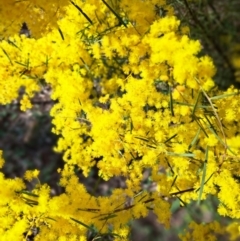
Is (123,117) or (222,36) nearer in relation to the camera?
(123,117)

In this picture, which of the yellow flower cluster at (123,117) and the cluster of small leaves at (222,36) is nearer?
the yellow flower cluster at (123,117)

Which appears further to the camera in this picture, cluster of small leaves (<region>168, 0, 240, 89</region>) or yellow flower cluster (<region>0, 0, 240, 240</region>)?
cluster of small leaves (<region>168, 0, 240, 89</region>)

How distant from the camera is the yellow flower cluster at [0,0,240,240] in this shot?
1.38 metres

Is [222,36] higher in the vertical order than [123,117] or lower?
lower

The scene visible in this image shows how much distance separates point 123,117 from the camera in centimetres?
143

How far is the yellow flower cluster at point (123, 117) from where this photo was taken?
4.53 ft

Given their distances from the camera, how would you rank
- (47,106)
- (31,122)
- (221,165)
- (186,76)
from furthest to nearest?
(31,122)
(47,106)
(221,165)
(186,76)

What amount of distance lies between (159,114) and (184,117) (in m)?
0.08

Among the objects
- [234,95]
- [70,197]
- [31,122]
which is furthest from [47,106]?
[234,95]

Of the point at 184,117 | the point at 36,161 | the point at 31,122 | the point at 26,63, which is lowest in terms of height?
the point at 36,161

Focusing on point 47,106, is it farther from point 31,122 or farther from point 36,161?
point 36,161

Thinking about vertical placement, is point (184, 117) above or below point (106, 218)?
above

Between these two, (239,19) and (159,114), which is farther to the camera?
(239,19)

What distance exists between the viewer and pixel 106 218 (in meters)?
1.42
